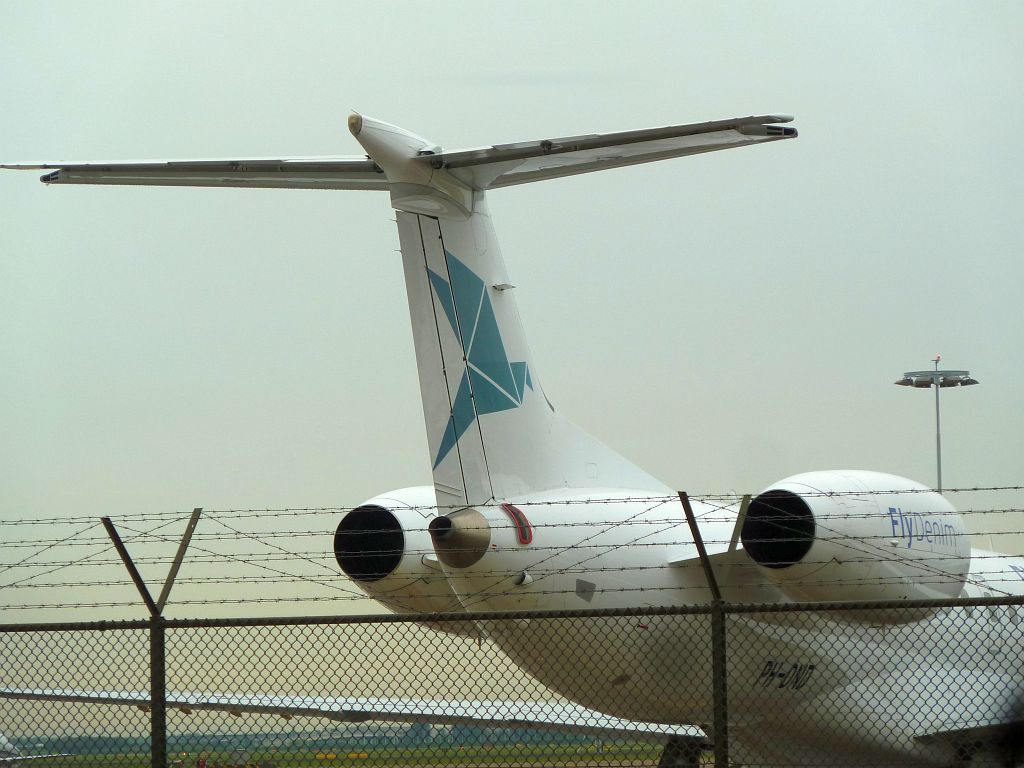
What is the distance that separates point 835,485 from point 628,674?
7.81 feet

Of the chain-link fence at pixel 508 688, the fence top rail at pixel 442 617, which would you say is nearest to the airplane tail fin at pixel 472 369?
the chain-link fence at pixel 508 688

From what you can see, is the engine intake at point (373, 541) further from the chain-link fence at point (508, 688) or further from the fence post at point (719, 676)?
the fence post at point (719, 676)

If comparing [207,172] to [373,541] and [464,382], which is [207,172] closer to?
[464,382]

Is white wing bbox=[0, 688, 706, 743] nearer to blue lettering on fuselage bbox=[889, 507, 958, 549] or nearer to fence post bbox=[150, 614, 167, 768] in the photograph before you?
blue lettering on fuselage bbox=[889, 507, 958, 549]

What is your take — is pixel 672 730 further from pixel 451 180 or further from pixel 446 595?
pixel 451 180

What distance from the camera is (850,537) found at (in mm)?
8602

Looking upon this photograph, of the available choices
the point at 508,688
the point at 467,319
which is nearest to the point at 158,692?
the point at 508,688

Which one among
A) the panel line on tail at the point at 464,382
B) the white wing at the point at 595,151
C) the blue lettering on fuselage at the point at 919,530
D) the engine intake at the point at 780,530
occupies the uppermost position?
the white wing at the point at 595,151

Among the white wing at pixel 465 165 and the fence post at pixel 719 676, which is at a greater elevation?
the white wing at pixel 465 165

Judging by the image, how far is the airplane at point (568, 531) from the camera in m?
8.65

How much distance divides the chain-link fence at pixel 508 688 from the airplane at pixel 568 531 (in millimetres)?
49

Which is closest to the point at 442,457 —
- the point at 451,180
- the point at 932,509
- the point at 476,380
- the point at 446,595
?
the point at 476,380

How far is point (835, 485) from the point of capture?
884 centimetres

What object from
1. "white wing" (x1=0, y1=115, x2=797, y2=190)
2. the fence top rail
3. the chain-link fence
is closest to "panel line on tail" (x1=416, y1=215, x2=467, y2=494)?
"white wing" (x1=0, y1=115, x2=797, y2=190)
